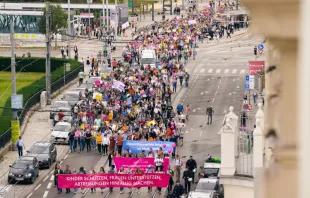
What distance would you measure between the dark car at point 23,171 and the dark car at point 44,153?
1882 mm

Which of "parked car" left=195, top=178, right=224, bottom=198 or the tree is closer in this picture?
"parked car" left=195, top=178, right=224, bottom=198

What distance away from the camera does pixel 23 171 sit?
41719 millimetres

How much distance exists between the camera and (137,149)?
44.7m

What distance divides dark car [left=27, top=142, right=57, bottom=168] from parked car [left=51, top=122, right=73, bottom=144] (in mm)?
4167

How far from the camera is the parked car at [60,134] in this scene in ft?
166

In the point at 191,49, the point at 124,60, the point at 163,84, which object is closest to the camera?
the point at 163,84

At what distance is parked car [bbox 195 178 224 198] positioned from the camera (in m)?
35.3

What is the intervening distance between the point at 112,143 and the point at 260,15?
44.4 m

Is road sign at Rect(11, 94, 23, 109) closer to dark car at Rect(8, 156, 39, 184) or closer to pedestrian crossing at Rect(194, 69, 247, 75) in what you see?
dark car at Rect(8, 156, 39, 184)

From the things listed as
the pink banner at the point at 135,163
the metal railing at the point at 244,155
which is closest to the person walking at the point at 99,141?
the pink banner at the point at 135,163

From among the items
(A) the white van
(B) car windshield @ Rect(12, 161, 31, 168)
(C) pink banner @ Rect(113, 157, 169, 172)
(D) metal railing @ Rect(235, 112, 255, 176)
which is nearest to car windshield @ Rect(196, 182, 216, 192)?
(C) pink banner @ Rect(113, 157, 169, 172)

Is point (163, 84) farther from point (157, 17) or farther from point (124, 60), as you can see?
point (157, 17)

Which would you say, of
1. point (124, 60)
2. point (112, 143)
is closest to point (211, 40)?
point (124, 60)

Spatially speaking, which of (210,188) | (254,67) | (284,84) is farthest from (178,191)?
(284,84)
